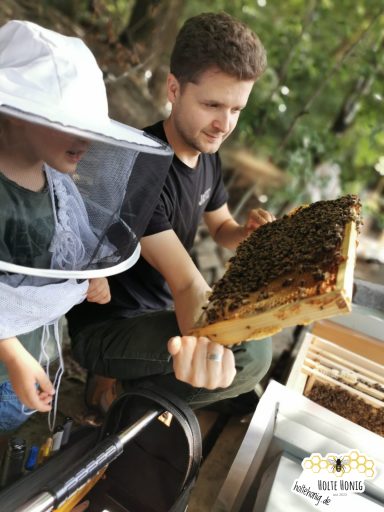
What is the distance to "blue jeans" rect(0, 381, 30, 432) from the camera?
139 cm

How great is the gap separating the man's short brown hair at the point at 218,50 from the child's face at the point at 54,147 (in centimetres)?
67

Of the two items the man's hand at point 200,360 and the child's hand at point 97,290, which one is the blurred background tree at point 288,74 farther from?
the man's hand at point 200,360

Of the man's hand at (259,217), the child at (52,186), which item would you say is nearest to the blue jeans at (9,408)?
the child at (52,186)

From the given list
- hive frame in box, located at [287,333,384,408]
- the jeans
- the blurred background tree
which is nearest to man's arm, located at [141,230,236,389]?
the jeans

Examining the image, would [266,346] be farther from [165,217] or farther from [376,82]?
[376,82]

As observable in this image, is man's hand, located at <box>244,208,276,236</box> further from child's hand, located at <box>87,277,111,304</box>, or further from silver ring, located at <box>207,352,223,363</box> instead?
silver ring, located at <box>207,352,223,363</box>

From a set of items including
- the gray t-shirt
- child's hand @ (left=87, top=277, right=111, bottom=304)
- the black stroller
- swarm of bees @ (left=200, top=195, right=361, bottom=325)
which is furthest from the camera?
child's hand @ (left=87, top=277, right=111, bottom=304)

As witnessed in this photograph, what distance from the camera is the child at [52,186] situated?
0.93 metres

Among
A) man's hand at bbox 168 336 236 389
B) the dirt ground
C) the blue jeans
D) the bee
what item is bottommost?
the dirt ground

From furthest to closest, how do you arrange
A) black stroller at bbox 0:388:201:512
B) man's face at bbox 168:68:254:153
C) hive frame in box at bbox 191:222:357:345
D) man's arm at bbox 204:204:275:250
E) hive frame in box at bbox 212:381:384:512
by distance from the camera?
man's arm at bbox 204:204:275:250
man's face at bbox 168:68:254:153
hive frame in box at bbox 212:381:384:512
black stroller at bbox 0:388:201:512
hive frame in box at bbox 191:222:357:345

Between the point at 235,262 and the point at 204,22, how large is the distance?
2.98ft

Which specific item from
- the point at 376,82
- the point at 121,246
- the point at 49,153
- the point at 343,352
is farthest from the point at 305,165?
the point at 49,153

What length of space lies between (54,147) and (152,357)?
76 cm

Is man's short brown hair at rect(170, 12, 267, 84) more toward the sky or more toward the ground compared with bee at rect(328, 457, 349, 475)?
more toward the sky
